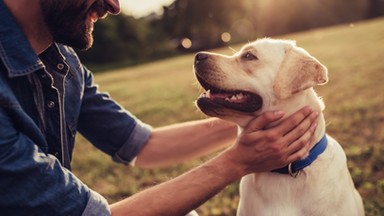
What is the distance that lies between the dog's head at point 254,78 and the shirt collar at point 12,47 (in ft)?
3.98

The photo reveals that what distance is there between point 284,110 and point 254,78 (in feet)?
1.16

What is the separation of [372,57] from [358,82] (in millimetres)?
4531

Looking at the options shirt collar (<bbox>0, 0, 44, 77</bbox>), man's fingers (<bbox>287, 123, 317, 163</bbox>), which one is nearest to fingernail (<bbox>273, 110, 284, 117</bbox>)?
man's fingers (<bbox>287, 123, 317, 163</bbox>)

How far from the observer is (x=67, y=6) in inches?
105

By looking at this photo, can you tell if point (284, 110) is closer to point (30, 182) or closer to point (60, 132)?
point (60, 132)

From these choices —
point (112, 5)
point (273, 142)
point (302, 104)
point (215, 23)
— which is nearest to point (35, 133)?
point (112, 5)

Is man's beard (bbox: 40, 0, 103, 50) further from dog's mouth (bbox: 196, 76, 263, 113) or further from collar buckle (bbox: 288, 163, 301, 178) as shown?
collar buckle (bbox: 288, 163, 301, 178)

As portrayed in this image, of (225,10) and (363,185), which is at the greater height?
(363,185)

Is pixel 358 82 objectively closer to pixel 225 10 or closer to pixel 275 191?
pixel 275 191

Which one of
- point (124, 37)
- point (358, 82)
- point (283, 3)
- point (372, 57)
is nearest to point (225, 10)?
point (283, 3)

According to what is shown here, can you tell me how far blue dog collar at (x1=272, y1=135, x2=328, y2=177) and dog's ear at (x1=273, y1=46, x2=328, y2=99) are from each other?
41 cm

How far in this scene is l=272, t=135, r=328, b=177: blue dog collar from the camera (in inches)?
114

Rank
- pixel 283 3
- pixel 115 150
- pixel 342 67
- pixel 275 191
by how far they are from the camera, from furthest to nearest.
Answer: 1. pixel 283 3
2. pixel 342 67
3. pixel 115 150
4. pixel 275 191

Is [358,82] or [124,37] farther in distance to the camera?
[124,37]
